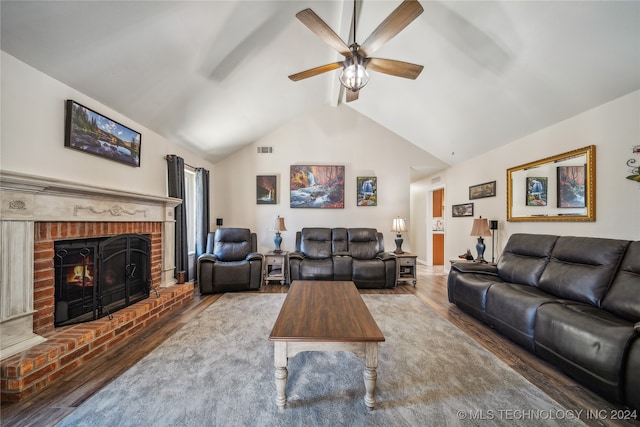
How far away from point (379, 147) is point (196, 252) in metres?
4.18

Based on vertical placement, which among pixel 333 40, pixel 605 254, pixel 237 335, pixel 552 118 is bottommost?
pixel 237 335

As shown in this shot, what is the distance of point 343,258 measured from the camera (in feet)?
13.2

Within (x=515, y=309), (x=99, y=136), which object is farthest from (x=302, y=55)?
(x=515, y=309)

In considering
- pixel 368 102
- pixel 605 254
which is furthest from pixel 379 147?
pixel 605 254

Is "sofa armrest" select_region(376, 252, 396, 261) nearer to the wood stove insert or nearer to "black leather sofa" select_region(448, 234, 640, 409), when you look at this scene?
"black leather sofa" select_region(448, 234, 640, 409)

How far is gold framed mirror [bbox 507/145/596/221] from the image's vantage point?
253 centimetres

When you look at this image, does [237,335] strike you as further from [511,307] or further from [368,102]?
[368,102]

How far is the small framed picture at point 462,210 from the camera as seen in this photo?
4446mm

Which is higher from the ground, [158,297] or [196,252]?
[196,252]

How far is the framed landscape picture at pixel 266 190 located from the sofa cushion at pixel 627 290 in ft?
15.0

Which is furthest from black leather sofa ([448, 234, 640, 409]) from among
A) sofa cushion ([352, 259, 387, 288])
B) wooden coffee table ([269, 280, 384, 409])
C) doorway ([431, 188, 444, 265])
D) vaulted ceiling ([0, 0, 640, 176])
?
doorway ([431, 188, 444, 265])

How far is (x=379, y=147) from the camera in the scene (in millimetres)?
5070

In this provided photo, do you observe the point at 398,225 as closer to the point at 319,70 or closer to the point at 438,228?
the point at 438,228

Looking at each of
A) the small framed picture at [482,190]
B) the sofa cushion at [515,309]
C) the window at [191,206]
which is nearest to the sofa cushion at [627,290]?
the sofa cushion at [515,309]
